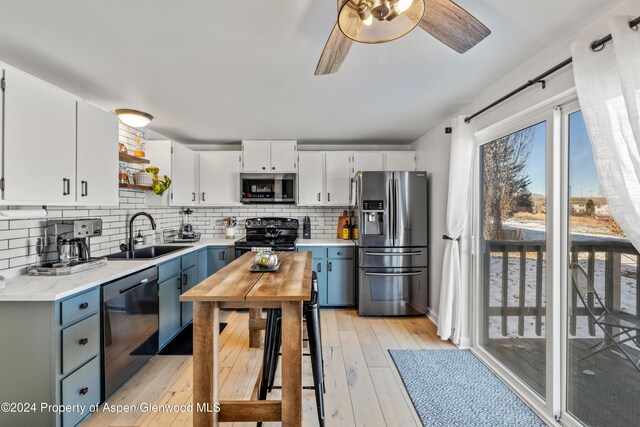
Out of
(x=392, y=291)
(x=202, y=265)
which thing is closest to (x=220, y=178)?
(x=202, y=265)

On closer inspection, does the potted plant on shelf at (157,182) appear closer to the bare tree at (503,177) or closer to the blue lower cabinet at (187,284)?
the blue lower cabinet at (187,284)

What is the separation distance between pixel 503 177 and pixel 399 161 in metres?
1.79

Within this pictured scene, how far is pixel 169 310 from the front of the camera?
2.99m

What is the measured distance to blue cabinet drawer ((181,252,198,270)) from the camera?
131 inches

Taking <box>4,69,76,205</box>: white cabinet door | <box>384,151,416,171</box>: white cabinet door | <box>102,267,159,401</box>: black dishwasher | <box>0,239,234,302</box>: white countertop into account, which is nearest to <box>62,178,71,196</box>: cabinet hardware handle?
<box>4,69,76,205</box>: white cabinet door

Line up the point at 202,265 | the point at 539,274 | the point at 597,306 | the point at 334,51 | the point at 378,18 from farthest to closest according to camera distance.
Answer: the point at 202,265
the point at 539,274
the point at 597,306
the point at 334,51
the point at 378,18

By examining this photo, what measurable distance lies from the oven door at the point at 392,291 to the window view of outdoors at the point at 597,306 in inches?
73.8

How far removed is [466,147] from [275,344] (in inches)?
90.0

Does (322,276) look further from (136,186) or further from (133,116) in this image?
(133,116)

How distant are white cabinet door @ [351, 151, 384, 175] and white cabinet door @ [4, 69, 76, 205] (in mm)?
3034

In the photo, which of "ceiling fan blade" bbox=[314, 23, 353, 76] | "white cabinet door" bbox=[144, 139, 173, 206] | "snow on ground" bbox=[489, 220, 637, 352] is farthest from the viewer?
"white cabinet door" bbox=[144, 139, 173, 206]

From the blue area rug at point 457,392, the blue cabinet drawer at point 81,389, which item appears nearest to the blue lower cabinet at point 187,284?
the blue cabinet drawer at point 81,389

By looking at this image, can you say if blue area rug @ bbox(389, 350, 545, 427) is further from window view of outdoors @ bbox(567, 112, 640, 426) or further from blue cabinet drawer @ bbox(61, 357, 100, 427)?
blue cabinet drawer @ bbox(61, 357, 100, 427)

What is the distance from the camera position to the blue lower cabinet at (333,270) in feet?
13.0
